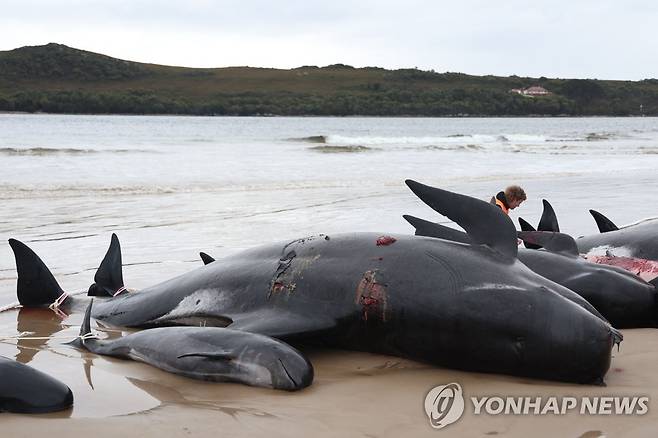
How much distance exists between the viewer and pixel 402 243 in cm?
593

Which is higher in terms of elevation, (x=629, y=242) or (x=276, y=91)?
(x=276, y=91)

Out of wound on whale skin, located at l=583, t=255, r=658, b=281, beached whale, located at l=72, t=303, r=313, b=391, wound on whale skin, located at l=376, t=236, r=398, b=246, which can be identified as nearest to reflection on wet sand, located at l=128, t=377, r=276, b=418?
beached whale, located at l=72, t=303, r=313, b=391

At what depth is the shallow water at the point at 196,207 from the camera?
5.42 meters

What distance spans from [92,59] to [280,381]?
143 m

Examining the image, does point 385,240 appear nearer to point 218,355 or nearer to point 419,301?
point 419,301

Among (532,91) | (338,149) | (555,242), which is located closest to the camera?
(555,242)

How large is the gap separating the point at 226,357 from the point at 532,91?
452 ft

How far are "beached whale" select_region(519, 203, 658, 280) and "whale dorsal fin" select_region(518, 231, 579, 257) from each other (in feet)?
1.13

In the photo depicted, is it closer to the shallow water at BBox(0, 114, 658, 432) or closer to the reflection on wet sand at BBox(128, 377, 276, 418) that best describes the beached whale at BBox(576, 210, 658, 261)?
the shallow water at BBox(0, 114, 658, 432)

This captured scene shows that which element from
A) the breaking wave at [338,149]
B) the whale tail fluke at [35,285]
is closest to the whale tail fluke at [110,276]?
the whale tail fluke at [35,285]

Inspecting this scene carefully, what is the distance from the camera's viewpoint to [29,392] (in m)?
4.55

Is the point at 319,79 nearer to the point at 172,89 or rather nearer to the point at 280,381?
the point at 172,89

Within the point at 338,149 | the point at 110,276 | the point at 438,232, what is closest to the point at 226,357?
the point at 438,232

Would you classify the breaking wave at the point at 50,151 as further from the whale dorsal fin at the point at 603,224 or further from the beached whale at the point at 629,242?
the beached whale at the point at 629,242
